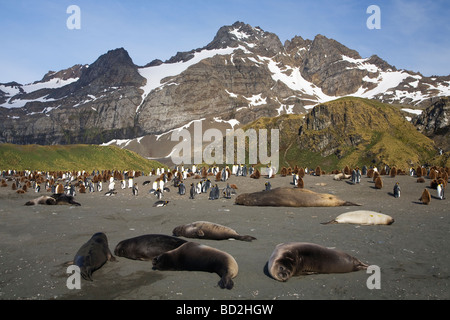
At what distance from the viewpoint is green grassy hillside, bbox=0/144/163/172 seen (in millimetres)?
63812

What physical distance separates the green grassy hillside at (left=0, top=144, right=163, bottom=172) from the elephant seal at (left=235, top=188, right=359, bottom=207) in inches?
2250

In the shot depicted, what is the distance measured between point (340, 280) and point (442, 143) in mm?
91011

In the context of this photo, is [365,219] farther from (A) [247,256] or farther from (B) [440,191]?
(B) [440,191]

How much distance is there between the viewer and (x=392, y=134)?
8281cm

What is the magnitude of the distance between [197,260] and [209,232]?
3.25 m

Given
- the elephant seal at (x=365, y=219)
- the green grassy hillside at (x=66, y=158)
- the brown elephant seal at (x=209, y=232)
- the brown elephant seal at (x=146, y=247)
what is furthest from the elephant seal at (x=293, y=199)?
the green grassy hillside at (x=66, y=158)

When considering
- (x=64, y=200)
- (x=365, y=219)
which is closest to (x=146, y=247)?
(x=365, y=219)

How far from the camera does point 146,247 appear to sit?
8.48 meters

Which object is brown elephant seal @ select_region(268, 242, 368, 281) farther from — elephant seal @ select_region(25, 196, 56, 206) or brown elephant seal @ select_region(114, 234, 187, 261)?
elephant seal @ select_region(25, 196, 56, 206)

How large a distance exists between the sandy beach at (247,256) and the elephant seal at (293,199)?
1.12 meters

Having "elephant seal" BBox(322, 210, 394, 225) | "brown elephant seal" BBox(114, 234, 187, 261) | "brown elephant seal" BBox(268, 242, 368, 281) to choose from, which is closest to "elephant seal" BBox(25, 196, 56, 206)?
"brown elephant seal" BBox(114, 234, 187, 261)
